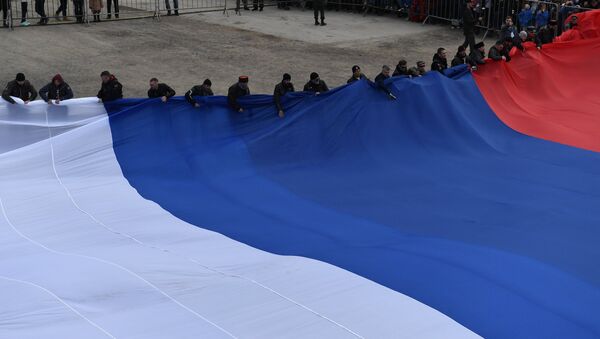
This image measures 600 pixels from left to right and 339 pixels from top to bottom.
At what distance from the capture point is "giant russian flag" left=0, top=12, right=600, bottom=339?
26.9 ft

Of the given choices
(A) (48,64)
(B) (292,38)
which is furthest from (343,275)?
(B) (292,38)

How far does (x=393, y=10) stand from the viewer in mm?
26984

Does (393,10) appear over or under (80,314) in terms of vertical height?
over

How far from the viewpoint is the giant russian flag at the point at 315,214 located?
821 cm

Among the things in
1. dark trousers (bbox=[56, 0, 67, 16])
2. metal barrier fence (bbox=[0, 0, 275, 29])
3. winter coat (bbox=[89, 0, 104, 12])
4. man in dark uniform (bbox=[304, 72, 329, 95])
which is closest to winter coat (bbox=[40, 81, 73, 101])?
man in dark uniform (bbox=[304, 72, 329, 95])

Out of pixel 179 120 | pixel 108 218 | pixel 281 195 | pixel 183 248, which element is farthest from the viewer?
pixel 179 120

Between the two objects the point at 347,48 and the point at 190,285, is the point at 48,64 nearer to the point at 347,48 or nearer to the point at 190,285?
the point at 347,48

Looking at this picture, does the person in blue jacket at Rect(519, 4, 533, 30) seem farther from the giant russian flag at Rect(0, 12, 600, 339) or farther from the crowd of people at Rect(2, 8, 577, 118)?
the crowd of people at Rect(2, 8, 577, 118)

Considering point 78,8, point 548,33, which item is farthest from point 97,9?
point 548,33

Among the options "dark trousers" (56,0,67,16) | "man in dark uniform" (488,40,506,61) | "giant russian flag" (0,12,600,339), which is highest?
"dark trousers" (56,0,67,16)

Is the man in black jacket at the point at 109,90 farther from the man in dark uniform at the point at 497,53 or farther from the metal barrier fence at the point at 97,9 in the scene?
the metal barrier fence at the point at 97,9

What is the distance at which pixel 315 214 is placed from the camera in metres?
11.0

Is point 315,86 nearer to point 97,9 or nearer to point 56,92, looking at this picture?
point 56,92

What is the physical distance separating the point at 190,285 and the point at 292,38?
52.3ft
